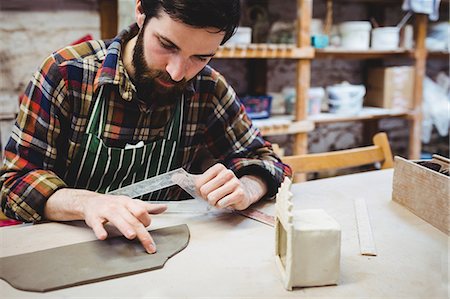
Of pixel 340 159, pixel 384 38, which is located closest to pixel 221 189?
pixel 340 159

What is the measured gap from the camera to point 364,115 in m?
3.05

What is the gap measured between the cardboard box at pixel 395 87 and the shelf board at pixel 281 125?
29.7 inches

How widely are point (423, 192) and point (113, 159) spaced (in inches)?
33.1

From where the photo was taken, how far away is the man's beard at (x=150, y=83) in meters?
1.25

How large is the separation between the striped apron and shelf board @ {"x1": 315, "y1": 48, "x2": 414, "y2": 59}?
Answer: 169 centimetres

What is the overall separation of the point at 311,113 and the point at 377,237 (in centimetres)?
197

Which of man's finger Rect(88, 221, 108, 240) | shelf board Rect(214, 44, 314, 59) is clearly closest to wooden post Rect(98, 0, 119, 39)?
shelf board Rect(214, 44, 314, 59)

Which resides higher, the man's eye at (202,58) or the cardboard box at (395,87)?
the man's eye at (202,58)

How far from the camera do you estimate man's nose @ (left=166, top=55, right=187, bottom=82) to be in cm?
115

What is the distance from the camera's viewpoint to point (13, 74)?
2398 mm

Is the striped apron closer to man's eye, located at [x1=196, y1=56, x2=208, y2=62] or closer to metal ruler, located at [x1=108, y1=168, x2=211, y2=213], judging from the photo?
metal ruler, located at [x1=108, y1=168, x2=211, y2=213]

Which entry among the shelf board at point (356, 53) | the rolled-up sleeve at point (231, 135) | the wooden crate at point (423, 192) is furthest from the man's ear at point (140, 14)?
the shelf board at point (356, 53)

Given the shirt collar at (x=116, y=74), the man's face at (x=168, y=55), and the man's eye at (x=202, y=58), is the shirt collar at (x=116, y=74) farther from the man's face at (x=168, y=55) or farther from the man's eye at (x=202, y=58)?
the man's eye at (x=202, y=58)

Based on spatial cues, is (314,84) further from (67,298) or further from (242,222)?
(67,298)
